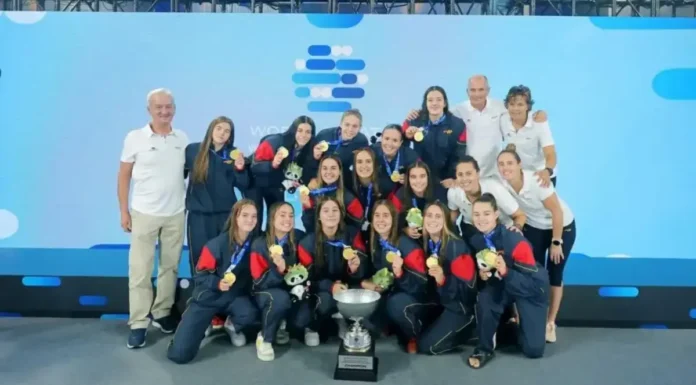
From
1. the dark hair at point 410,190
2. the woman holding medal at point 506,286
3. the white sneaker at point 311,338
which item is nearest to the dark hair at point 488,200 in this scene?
the woman holding medal at point 506,286

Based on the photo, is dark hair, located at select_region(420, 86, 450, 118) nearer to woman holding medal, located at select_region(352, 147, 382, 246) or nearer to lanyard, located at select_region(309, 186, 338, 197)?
woman holding medal, located at select_region(352, 147, 382, 246)

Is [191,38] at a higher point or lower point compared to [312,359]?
higher

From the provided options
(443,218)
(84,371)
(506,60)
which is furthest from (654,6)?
(84,371)

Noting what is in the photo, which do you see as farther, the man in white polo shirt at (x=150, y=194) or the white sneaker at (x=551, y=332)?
the white sneaker at (x=551, y=332)

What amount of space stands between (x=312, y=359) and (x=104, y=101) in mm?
2392

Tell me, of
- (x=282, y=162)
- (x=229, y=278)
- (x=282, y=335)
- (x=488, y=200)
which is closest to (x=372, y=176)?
(x=282, y=162)

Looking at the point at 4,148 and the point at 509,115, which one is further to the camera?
the point at 4,148

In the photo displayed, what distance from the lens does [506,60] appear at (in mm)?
4000

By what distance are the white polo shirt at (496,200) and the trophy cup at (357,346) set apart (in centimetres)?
80

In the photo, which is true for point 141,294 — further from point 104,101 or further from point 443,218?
point 443,218

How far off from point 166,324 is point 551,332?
103 inches

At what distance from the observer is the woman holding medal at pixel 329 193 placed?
3.51 m

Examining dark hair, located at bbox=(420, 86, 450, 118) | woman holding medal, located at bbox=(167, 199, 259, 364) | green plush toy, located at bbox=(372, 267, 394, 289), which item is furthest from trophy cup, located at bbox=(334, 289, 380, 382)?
dark hair, located at bbox=(420, 86, 450, 118)

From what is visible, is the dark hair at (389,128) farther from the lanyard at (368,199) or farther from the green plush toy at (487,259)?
the green plush toy at (487,259)
